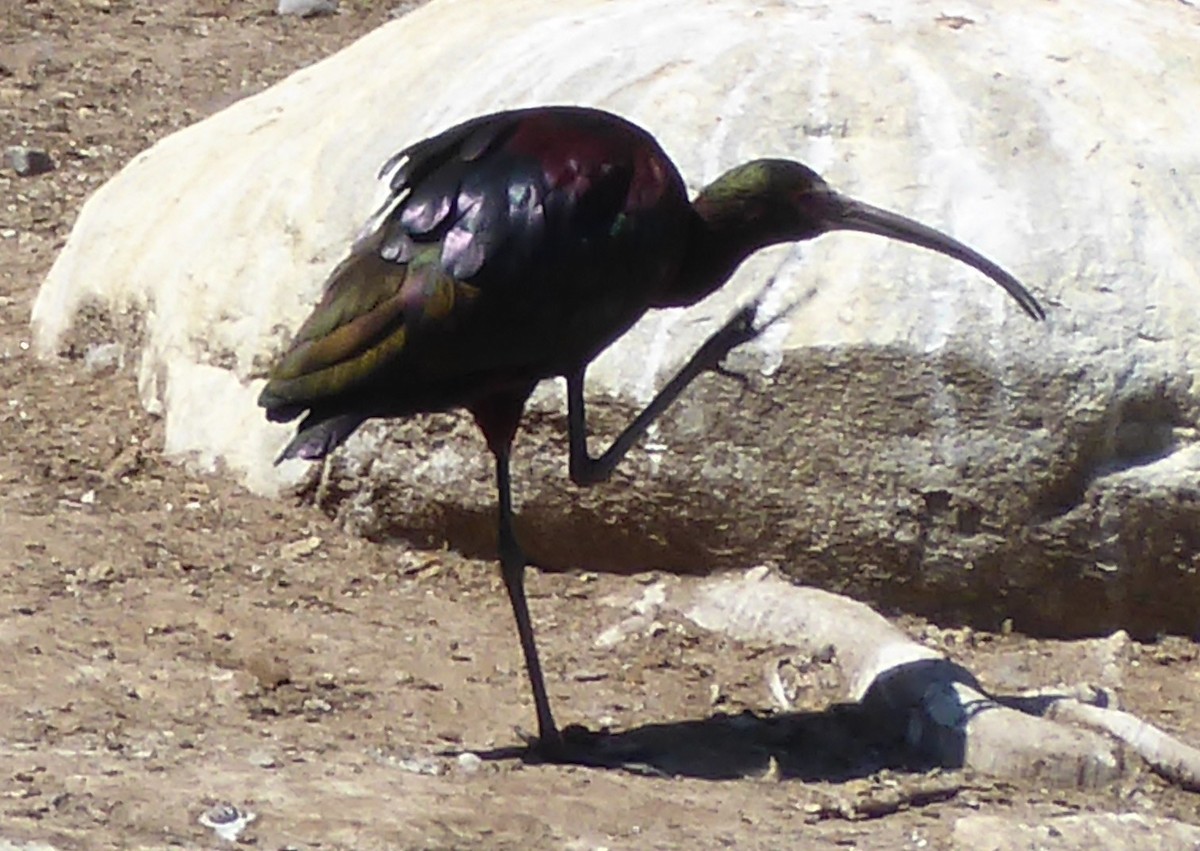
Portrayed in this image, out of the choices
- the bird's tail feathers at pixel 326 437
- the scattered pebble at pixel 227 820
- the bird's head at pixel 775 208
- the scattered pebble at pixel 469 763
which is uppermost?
the bird's head at pixel 775 208

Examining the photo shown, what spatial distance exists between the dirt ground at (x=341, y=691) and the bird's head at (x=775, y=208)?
1.07 m

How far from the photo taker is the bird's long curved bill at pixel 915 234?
489 cm

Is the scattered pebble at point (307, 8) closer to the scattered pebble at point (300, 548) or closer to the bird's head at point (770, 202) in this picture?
the scattered pebble at point (300, 548)

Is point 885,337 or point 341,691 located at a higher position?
point 885,337

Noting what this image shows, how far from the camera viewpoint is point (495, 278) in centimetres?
448

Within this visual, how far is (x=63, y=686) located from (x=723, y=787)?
1.42 meters

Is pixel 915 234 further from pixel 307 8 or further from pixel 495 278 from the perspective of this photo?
pixel 307 8

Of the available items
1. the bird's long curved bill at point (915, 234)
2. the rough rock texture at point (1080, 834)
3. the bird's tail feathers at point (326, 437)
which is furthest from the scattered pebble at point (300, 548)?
the rough rock texture at point (1080, 834)

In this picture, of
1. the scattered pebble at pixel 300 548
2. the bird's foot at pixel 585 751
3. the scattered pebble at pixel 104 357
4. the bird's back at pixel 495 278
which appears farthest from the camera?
the scattered pebble at pixel 104 357

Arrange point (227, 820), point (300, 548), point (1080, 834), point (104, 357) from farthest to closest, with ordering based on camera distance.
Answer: point (104, 357) → point (300, 548) → point (1080, 834) → point (227, 820)

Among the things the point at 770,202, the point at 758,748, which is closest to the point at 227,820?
the point at 758,748

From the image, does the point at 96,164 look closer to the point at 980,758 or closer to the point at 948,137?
the point at 948,137

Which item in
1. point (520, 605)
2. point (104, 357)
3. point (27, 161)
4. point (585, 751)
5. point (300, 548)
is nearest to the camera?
point (585, 751)

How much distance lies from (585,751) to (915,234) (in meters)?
1.37
